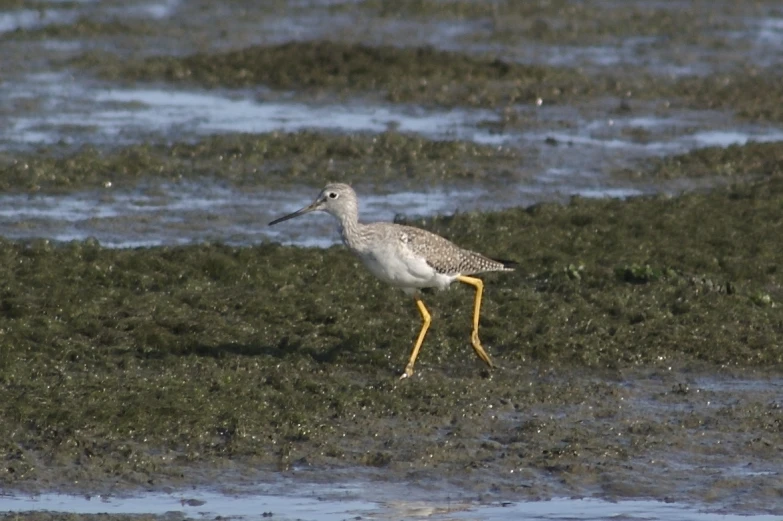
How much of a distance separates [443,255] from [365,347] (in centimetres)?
80

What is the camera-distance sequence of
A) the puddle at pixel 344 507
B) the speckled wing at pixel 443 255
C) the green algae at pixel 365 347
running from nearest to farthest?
the puddle at pixel 344 507
the green algae at pixel 365 347
the speckled wing at pixel 443 255

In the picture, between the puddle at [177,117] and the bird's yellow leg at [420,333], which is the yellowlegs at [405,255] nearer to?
the bird's yellow leg at [420,333]

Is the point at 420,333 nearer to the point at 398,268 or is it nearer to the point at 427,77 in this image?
the point at 398,268

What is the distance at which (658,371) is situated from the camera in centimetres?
991

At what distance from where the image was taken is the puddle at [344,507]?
755cm

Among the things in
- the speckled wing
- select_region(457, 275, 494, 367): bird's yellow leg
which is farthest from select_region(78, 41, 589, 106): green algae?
select_region(457, 275, 494, 367): bird's yellow leg

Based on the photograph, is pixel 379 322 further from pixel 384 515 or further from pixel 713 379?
pixel 384 515

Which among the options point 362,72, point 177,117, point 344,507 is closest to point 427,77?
point 362,72

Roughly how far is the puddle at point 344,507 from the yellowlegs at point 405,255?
69.6 inches

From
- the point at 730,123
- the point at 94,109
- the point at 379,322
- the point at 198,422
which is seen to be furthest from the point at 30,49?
the point at 198,422

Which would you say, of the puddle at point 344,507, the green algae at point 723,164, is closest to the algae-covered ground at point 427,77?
the green algae at point 723,164

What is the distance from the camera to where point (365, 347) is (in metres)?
10.1

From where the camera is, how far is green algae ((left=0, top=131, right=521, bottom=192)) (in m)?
14.7

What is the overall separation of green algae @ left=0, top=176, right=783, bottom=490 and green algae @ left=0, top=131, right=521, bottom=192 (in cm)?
232
